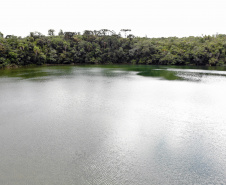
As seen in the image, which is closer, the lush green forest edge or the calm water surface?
the calm water surface

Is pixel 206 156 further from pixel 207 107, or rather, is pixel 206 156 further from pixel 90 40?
pixel 90 40

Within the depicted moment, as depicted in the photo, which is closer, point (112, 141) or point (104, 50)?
point (112, 141)

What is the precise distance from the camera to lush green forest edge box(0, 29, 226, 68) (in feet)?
163

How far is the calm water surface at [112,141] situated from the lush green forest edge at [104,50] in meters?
39.2

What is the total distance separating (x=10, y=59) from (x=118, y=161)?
47.0 m

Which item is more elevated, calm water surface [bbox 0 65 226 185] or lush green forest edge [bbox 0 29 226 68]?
lush green forest edge [bbox 0 29 226 68]

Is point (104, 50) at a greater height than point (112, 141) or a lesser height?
greater

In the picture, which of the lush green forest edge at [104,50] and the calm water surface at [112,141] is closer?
the calm water surface at [112,141]

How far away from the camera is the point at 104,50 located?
65.8 meters

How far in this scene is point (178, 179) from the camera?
6.08 m

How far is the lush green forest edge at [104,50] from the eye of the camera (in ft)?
163

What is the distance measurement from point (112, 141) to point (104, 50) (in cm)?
5979

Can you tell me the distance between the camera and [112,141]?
341 inches

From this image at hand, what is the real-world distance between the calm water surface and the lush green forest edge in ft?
129
